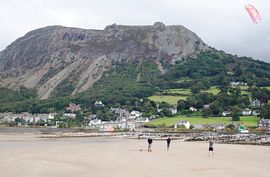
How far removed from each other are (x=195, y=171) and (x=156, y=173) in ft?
8.48

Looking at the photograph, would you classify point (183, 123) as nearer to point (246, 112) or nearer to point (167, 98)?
point (246, 112)

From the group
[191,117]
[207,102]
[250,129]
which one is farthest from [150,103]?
[250,129]

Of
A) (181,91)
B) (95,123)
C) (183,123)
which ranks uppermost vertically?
(181,91)

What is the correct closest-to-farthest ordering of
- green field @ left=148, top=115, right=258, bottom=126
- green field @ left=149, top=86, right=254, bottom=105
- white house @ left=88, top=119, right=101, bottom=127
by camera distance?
green field @ left=148, top=115, right=258, bottom=126
white house @ left=88, top=119, right=101, bottom=127
green field @ left=149, top=86, right=254, bottom=105

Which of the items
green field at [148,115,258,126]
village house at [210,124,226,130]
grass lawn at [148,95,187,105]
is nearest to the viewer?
village house at [210,124,226,130]

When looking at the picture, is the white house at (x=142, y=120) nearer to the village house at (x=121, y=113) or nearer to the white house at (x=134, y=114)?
the white house at (x=134, y=114)

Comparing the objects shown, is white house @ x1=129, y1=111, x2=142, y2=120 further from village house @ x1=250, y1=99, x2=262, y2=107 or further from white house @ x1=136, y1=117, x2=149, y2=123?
village house @ x1=250, y1=99, x2=262, y2=107

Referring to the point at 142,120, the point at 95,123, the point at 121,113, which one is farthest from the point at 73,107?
the point at 142,120

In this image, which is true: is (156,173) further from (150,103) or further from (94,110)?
(94,110)

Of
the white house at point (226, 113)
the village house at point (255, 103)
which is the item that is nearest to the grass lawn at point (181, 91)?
the village house at point (255, 103)

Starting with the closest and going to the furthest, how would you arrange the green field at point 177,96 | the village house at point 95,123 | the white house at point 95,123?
the village house at point 95,123 → the white house at point 95,123 → the green field at point 177,96

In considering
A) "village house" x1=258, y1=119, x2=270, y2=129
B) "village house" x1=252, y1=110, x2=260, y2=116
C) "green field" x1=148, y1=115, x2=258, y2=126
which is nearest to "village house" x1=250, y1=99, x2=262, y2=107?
"village house" x1=252, y1=110, x2=260, y2=116

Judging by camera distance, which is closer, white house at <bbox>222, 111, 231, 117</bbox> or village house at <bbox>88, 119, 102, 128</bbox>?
white house at <bbox>222, 111, 231, 117</bbox>

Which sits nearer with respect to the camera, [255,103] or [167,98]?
[255,103]
